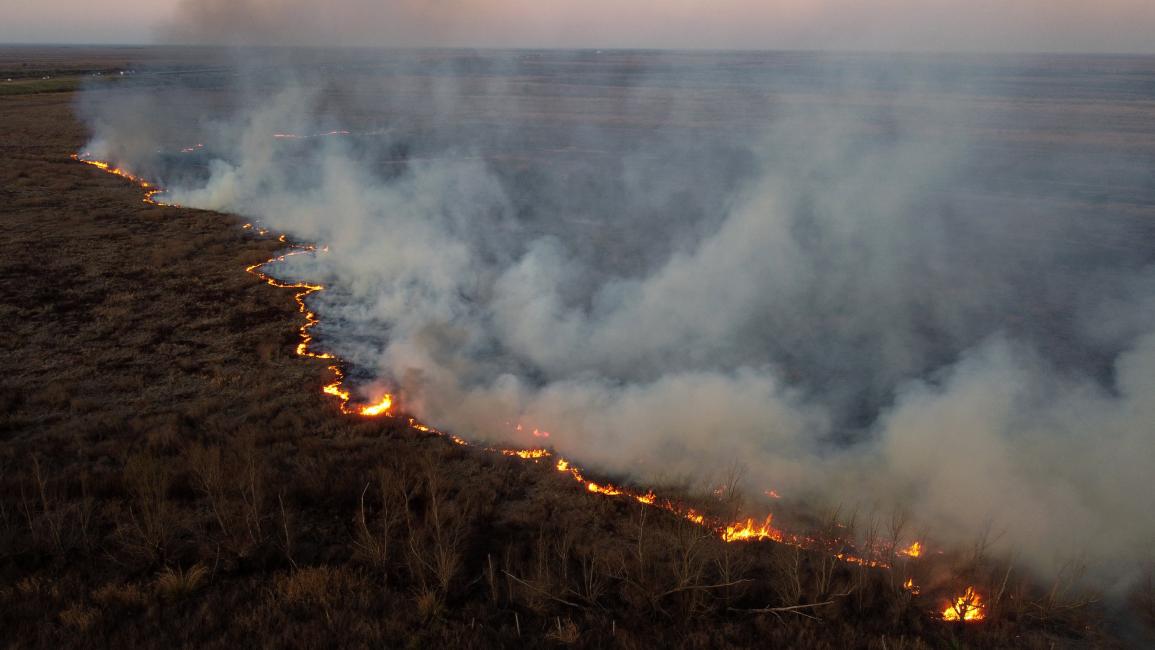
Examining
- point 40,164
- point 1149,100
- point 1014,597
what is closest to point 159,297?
point 1014,597

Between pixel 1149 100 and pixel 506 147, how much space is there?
54.2 metres

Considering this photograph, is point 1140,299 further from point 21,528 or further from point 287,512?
point 21,528

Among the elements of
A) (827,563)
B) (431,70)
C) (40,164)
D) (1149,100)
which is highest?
(431,70)

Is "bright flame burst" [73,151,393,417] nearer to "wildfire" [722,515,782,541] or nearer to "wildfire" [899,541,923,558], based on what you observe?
"wildfire" [722,515,782,541]

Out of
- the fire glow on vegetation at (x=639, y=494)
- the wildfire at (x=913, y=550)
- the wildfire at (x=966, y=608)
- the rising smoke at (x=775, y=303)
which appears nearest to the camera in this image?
the wildfire at (x=966, y=608)

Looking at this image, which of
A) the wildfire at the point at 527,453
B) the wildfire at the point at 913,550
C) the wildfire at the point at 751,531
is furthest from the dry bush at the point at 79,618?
the wildfire at the point at 913,550

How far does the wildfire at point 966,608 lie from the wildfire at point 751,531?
1.52 m

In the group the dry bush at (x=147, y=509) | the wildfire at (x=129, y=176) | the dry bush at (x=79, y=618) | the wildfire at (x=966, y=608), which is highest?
the wildfire at (x=129, y=176)

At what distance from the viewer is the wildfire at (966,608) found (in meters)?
5.57

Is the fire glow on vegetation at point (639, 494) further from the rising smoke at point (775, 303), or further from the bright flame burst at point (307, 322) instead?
the rising smoke at point (775, 303)

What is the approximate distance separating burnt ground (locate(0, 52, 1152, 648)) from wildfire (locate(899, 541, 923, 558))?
25 centimetres

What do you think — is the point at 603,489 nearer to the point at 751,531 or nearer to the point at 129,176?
the point at 751,531

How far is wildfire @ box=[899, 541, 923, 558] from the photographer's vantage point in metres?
6.33

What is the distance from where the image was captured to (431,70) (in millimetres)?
88750
